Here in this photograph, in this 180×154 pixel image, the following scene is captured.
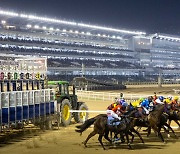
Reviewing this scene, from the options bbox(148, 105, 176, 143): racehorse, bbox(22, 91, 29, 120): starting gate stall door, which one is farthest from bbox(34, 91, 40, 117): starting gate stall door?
bbox(148, 105, 176, 143): racehorse

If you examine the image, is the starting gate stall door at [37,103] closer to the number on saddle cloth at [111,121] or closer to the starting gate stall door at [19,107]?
the starting gate stall door at [19,107]

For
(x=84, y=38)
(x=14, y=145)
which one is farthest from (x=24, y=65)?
(x=84, y=38)

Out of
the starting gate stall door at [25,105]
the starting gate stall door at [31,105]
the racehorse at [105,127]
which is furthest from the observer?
the starting gate stall door at [31,105]

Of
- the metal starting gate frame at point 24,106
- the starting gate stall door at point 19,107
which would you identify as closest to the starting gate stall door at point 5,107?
the metal starting gate frame at point 24,106

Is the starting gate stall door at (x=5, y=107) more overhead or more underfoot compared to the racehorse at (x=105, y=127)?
more overhead

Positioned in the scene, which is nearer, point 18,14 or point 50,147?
point 50,147

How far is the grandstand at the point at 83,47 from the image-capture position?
67.2 metres

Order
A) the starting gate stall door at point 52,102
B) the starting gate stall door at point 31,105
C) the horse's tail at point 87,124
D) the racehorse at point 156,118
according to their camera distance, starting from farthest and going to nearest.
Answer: the starting gate stall door at point 52,102 < the starting gate stall door at point 31,105 < the racehorse at point 156,118 < the horse's tail at point 87,124

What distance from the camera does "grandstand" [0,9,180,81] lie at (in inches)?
2648

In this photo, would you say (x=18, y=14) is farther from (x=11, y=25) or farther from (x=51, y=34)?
(x=51, y=34)

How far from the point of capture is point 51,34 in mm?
77938

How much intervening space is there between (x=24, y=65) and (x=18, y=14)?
5754 cm

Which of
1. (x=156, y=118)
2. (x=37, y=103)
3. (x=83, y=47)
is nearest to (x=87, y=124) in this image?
(x=156, y=118)

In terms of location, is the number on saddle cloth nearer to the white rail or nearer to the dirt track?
the dirt track
